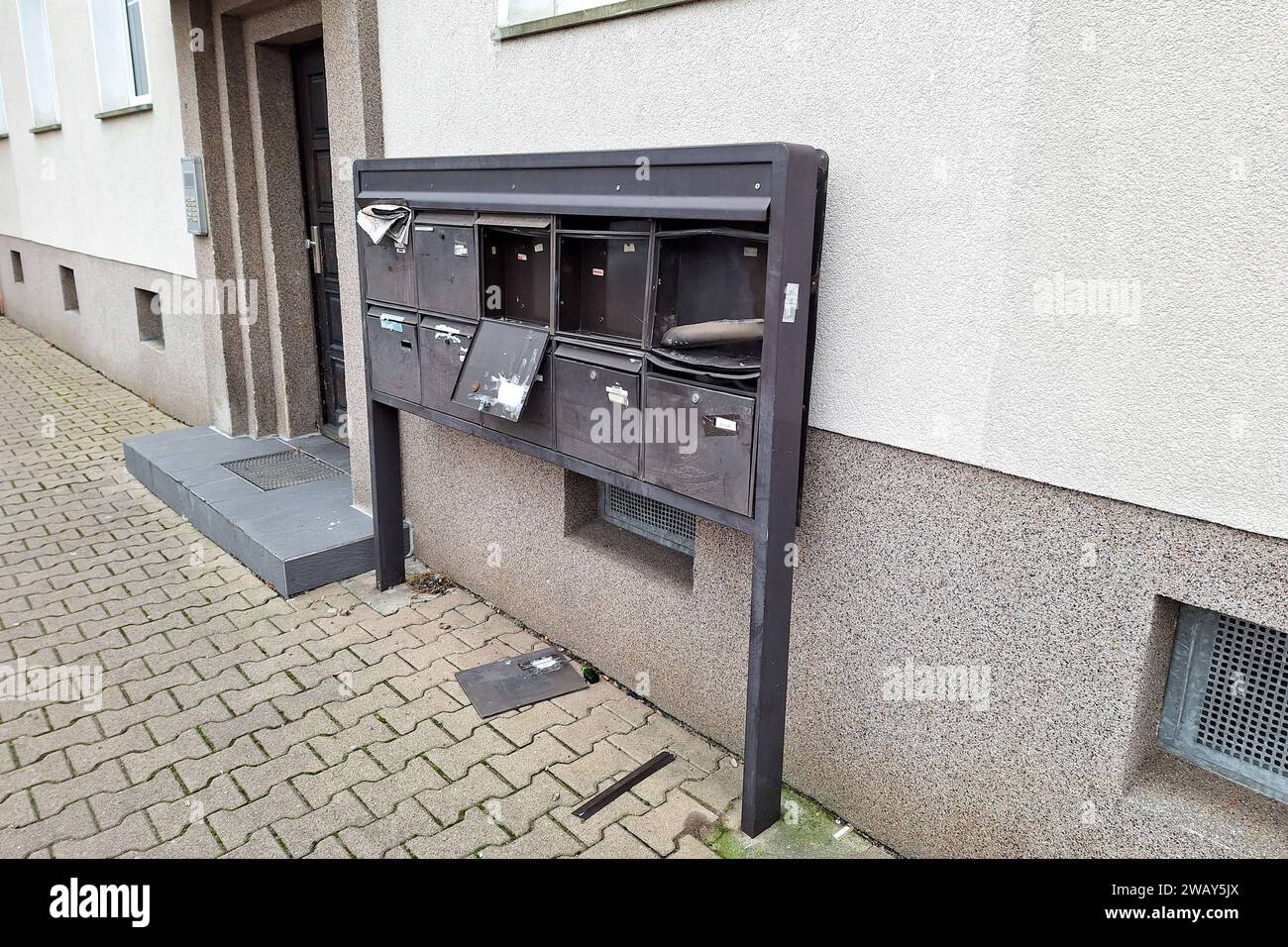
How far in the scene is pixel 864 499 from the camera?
3.14 m

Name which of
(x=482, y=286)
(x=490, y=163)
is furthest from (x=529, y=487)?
(x=490, y=163)

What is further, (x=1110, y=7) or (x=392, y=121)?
(x=392, y=121)

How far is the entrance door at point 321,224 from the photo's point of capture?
22.1ft

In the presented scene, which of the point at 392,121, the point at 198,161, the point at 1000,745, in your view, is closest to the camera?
the point at 1000,745

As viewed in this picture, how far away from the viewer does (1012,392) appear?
2654 millimetres

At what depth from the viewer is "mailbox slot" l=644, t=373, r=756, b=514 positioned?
3016 millimetres

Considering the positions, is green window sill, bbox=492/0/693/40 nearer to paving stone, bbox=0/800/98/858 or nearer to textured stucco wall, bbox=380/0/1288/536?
textured stucco wall, bbox=380/0/1288/536

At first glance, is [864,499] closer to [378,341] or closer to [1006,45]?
[1006,45]

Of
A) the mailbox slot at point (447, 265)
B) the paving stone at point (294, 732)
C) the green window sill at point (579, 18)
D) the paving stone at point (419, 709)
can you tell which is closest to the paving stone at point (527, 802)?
the paving stone at point (419, 709)

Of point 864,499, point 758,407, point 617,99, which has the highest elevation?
point 617,99

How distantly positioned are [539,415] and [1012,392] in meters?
1.98

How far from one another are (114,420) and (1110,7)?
899 cm

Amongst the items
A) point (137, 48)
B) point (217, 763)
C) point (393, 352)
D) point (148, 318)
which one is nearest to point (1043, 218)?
point (393, 352)

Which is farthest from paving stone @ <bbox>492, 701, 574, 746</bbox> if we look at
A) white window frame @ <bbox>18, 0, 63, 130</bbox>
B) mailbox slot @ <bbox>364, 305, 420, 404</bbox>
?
white window frame @ <bbox>18, 0, 63, 130</bbox>
